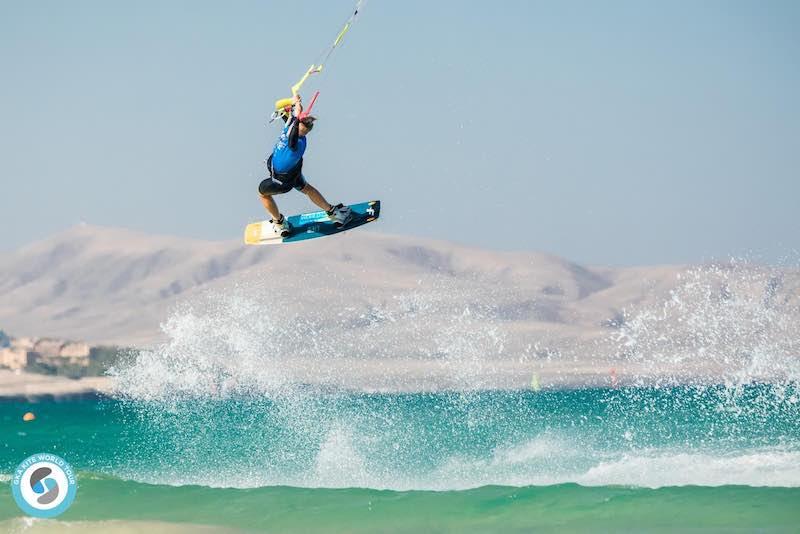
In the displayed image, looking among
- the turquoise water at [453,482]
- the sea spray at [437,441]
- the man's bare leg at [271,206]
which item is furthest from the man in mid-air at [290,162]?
the sea spray at [437,441]

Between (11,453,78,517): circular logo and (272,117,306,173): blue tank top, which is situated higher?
(272,117,306,173): blue tank top

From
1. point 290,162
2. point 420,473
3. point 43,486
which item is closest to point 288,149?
point 290,162

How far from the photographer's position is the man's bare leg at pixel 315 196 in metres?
12.8

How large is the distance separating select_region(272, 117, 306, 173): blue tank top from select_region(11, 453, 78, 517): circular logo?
4812mm

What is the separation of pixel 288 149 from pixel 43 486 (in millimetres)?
5626

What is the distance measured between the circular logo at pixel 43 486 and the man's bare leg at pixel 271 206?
423cm

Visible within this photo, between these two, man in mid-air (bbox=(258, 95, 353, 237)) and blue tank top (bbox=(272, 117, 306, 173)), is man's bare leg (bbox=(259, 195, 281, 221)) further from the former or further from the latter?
blue tank top (bbox=(272, 117, 306, 173))

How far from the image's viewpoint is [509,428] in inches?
1340

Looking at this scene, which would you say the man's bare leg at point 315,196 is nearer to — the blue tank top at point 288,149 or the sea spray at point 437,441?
the blue tank top at point 288,149

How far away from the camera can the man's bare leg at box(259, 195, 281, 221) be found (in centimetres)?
1315

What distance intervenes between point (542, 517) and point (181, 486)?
6.52 meters

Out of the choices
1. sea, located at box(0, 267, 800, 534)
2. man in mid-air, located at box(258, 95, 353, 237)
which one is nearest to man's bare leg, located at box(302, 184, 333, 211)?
man in mid-air, located at box(258, 95, 353, 237)

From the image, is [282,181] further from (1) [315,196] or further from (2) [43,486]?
(2) [43,486]

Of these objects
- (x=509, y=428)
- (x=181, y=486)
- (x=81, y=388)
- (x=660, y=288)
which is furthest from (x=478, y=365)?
(x=181, y=486)
